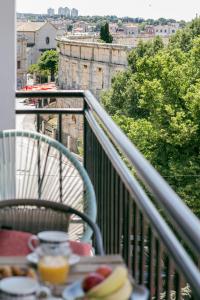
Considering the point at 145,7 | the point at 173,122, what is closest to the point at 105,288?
the point at 173,122

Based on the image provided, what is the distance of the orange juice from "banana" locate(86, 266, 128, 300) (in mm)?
117

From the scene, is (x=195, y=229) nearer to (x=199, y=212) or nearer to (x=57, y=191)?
(x=57, y=191)

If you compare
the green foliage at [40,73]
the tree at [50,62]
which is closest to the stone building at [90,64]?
the tree at [50,62]

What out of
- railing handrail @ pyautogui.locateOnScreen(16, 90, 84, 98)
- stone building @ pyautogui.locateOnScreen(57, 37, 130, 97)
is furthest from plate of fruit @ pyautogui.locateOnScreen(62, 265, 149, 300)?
stone building @ pyautogui.locateOnScreen(57, 37, 130, 97)

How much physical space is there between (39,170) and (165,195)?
1618 millimetres

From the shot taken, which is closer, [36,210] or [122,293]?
[122,293]

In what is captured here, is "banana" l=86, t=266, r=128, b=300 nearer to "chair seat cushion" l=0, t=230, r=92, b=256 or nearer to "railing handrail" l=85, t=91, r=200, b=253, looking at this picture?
"railing handrail" l=85, t=91, r=200, b=253

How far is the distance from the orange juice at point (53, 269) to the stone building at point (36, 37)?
72.4m

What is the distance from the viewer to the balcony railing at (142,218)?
1.17 meters

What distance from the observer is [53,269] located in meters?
1.24

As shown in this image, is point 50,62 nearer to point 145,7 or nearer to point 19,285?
point 145,7

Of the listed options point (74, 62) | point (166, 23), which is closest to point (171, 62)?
point (74, 62)

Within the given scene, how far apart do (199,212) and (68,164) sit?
18477mm

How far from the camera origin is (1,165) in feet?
9.22
